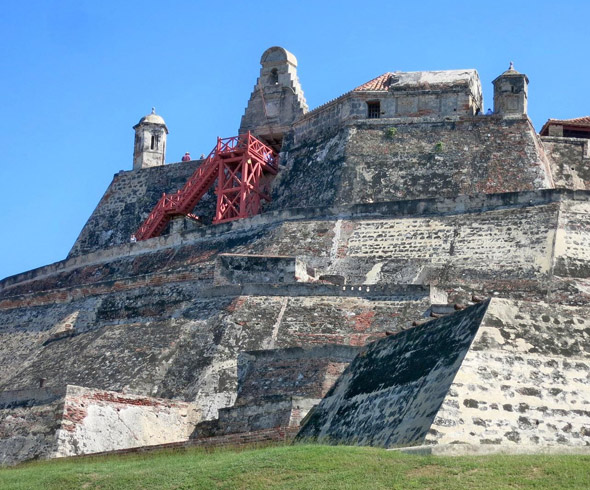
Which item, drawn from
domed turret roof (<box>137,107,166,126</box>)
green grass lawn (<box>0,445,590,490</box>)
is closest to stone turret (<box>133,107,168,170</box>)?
domed turret roof (<box>137,107,166,126</box>)

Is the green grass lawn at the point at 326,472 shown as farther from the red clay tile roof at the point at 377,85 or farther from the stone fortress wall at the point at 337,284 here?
the red clay tile roof at the point at 377,85

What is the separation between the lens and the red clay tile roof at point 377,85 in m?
39.9

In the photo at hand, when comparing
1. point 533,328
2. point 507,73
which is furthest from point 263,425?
point 507,73

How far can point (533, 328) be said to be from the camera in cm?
1644

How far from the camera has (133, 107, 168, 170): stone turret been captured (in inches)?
1842

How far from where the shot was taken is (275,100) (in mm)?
43844

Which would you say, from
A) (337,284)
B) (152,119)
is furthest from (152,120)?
(337,284)

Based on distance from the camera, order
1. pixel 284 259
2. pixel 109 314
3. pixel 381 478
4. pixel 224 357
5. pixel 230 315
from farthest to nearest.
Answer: pixel 109 314
pixel 284 259
pixel 230 315
pixel 224 357
pixel 381 478

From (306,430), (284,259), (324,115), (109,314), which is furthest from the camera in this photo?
(324,115)

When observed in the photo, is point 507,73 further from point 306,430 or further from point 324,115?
point 306,430

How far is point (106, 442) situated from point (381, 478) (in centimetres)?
1014

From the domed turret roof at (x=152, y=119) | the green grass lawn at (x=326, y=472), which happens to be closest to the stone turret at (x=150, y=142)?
the domed turret roof at (x=152, y=119)

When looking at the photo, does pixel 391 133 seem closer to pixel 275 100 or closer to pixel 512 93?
pixel 512 93

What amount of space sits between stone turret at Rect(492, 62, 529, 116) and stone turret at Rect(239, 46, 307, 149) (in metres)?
7.56
